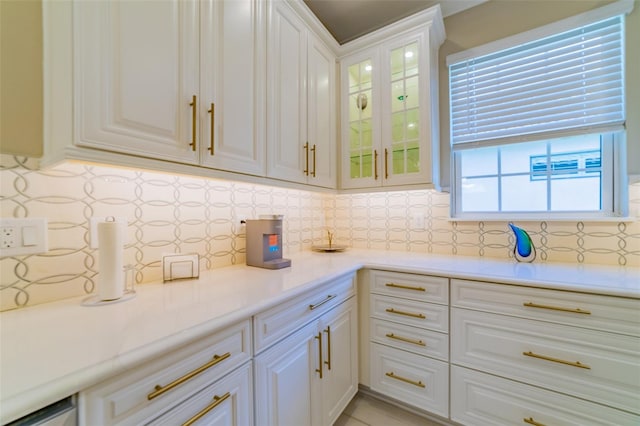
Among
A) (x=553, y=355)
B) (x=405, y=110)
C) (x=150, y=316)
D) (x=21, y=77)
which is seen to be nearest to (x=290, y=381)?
(x=150, y=316)

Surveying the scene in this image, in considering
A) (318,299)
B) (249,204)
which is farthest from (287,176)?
(318,299)

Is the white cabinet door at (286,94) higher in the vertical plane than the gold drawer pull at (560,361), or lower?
higher

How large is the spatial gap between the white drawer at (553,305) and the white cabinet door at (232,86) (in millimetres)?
1282

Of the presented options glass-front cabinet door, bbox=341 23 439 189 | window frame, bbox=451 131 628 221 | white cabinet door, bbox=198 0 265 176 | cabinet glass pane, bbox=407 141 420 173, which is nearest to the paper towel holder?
white cabinet door, bbox=198 0 265 176

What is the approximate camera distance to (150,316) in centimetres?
76

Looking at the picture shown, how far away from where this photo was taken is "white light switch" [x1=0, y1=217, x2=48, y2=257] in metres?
0.79

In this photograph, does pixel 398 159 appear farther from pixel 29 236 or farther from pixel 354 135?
pixel 29 236

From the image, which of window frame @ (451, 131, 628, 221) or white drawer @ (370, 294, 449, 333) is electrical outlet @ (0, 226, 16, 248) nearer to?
white drawer @ (370, 294, 449, 333)

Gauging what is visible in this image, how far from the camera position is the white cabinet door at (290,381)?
920mm

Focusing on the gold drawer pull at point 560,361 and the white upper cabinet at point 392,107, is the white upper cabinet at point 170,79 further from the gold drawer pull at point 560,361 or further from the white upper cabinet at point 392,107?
the gold drawer pull at point 560,361

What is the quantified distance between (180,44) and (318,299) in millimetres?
1236

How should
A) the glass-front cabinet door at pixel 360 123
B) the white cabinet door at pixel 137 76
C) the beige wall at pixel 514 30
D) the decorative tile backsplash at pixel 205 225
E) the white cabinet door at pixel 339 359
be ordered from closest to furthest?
the white cabinet door at pixel 137 76, the decorative tile backsplash at pixel 205 225, the white cabinet door at pixel 339 359, the beige wall at pixel 514 30, the glass-front cabinet door at pixel 360 123

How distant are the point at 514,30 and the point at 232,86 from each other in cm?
195

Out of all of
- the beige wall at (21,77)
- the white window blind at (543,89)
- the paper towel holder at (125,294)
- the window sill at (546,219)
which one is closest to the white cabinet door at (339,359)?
the paper towel holder at (125,294)
